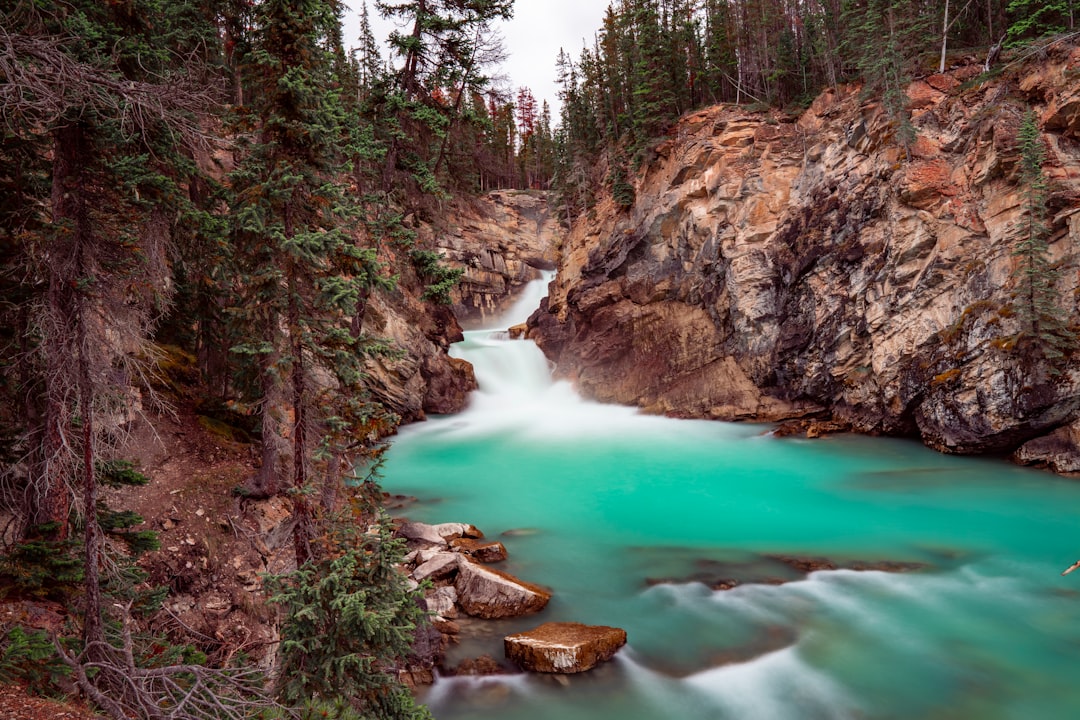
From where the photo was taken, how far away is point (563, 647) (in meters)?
7.71

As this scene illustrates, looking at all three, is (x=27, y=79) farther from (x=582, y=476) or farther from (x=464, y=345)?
(x=464, y=345)

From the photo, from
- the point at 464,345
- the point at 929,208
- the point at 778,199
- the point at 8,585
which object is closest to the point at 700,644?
the point at 8,585

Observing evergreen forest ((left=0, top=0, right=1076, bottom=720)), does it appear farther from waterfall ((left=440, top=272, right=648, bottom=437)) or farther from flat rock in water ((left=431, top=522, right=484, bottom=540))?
waterfall ((left=440, top=272, right=648, bottom=437))

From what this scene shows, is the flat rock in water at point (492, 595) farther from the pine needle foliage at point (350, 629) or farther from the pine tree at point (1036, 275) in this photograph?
the pine tree at point (1036, 275)

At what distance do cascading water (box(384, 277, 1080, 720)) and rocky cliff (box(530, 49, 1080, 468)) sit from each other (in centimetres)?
238

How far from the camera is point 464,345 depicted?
33906 mm

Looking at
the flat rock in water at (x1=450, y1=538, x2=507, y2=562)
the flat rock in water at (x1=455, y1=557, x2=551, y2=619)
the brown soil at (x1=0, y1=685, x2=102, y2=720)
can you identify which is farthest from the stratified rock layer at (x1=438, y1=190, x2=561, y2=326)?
the brown soil at (x1=0, y1=685, x2=102, y2=720)

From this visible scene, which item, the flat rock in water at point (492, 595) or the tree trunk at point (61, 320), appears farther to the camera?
the flat rock in water at point (492, 595)

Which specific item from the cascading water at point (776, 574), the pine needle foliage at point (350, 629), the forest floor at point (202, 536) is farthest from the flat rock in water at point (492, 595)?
the pine needle foliage at point (350, 629)

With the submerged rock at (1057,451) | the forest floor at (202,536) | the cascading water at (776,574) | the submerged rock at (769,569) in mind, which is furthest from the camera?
the submerged rock at (1057,451)

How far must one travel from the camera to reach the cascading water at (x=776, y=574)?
7.38 meters

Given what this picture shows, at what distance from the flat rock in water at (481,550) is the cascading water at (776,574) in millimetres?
295

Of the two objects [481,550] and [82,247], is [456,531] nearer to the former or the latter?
[481,550]

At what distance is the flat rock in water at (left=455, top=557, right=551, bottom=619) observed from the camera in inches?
353
